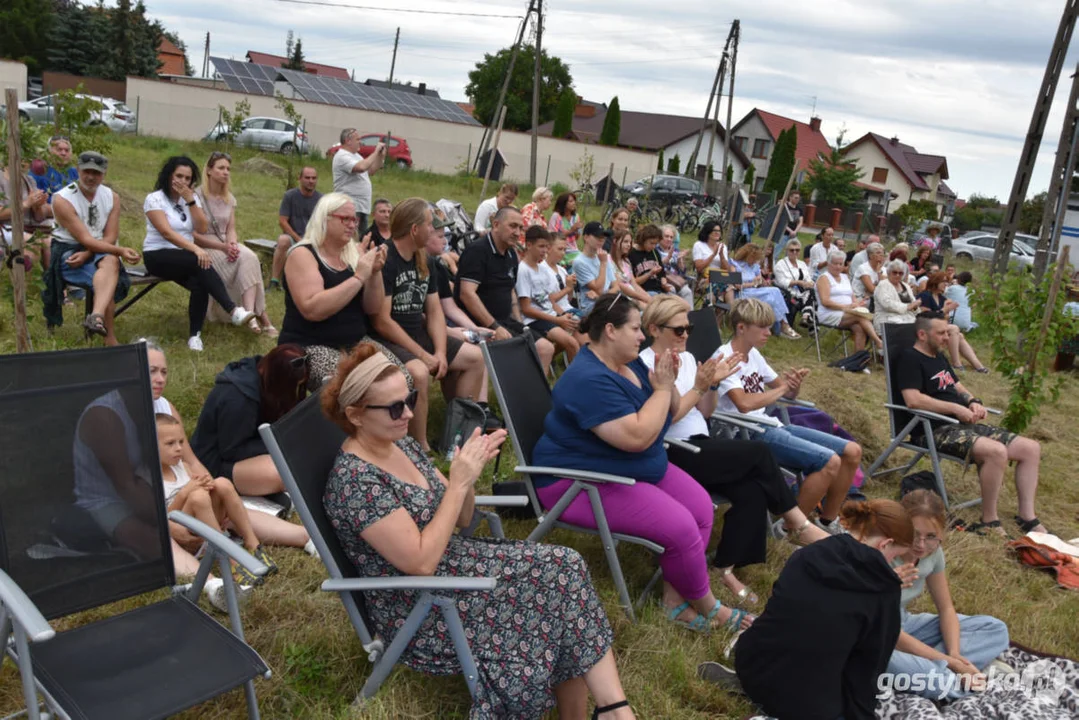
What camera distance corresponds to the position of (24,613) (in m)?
1.93

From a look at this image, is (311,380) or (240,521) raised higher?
(311,380)

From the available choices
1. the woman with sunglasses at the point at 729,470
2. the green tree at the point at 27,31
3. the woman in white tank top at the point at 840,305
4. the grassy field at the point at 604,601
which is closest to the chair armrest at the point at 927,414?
the grassy field at the point at 604,601

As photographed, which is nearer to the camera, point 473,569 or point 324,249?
point 473,569

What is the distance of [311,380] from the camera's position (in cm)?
412

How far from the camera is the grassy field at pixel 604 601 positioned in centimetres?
271

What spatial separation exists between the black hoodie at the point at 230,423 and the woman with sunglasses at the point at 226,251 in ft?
8.73

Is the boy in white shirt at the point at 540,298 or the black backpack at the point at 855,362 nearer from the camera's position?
the boy in white shirt at the point at 540,298

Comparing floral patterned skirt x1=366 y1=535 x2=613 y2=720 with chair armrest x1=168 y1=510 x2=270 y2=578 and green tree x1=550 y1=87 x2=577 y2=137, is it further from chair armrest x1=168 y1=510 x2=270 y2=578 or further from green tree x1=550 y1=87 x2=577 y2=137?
green tree x1=550 y1=87 x2=577 y2=137

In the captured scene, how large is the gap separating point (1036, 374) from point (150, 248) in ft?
20.5

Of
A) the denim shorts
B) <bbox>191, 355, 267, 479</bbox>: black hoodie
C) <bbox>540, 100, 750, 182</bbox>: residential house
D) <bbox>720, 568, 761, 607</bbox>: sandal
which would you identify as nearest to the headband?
<bbox>191, 355, 267, 479</bbox>: black hoodie

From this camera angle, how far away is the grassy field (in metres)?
2.71

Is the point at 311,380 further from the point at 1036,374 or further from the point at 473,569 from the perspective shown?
the point at 1036,374

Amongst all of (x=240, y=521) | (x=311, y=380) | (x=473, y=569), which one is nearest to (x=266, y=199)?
(x=311, y=380)

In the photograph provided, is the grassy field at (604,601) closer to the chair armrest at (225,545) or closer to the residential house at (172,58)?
the chair armrest at (225,545)
